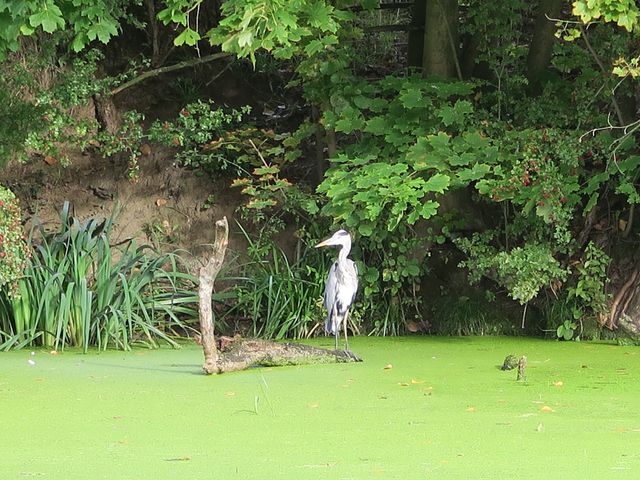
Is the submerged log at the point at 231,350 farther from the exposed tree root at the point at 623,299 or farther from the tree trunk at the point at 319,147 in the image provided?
the tree trunk at the point at 319,147

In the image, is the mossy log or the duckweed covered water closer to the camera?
the duckweed covered water

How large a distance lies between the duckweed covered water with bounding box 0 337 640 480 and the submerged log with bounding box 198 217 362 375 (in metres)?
0.12

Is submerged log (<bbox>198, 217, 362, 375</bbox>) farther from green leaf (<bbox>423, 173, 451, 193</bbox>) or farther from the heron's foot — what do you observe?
green leaf (<bbox>423, 173, 451, 193</bbox>)

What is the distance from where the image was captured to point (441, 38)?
817cm

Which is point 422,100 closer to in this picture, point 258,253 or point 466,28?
point 466,28

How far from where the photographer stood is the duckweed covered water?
3754 millimetres

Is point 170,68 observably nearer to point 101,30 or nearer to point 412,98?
point 412,98

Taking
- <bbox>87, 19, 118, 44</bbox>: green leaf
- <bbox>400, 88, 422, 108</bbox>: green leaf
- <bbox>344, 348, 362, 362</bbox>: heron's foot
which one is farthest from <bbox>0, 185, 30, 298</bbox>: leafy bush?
<bbox>400, 88, 422, 108</bbox>: green leaf

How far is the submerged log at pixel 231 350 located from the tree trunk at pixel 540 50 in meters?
2.74

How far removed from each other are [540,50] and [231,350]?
3.40m

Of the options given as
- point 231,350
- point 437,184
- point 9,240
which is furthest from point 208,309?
point 437,184

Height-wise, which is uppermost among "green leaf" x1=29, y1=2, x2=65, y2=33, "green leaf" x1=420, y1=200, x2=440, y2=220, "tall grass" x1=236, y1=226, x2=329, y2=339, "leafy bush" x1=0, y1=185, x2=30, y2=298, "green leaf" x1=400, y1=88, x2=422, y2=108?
"green leaf" x1=29, y1=2, x2=65, y2=33

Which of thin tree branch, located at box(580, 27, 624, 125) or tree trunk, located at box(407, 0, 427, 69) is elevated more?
tree trunk, located at box(407, 0, 427, 69)

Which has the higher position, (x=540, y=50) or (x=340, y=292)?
(x=540, y=50)
